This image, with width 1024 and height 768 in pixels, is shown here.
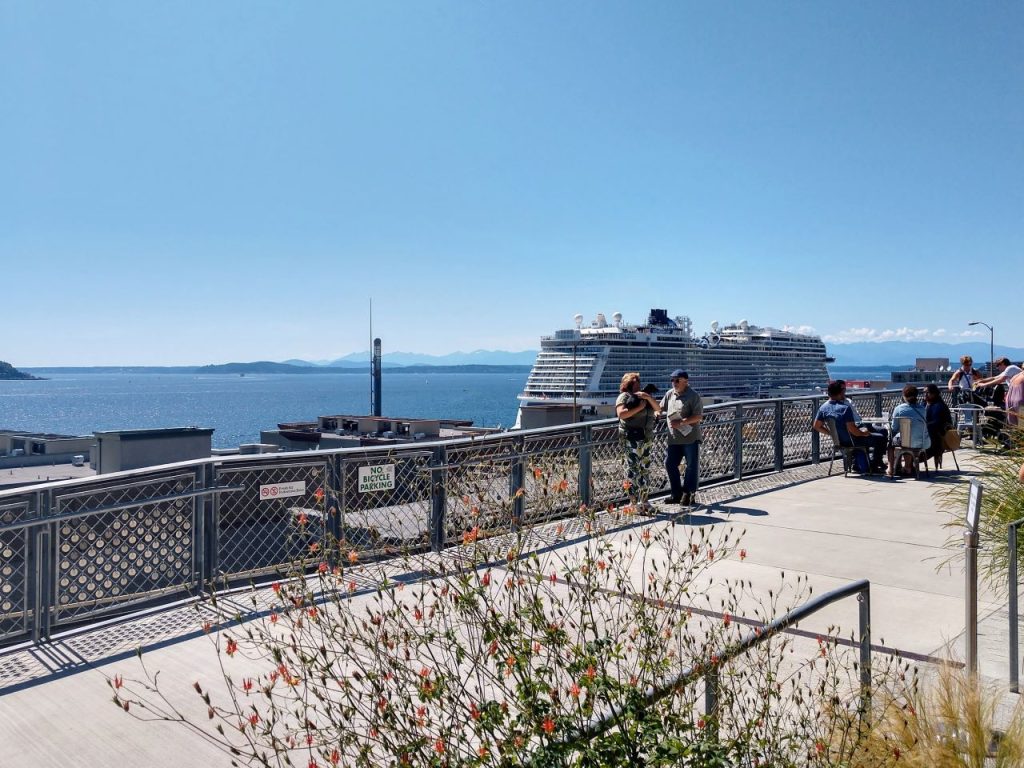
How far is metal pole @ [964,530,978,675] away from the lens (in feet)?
11.6

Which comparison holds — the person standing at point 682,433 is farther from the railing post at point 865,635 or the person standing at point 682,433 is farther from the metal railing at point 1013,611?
the railing post at point 865,635

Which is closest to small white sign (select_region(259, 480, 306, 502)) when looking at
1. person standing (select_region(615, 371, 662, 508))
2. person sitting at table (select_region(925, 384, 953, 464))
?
person standing (select_region(615, 371, 662, 508))

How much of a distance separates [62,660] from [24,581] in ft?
2.08

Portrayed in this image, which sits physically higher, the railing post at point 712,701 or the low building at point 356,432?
the railing post at point 712,701

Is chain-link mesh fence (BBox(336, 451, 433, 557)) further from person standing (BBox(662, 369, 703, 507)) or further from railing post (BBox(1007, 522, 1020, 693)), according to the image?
railing post (BBox(1007, 522, 1020, 693))

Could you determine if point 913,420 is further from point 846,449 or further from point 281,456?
point 281,456

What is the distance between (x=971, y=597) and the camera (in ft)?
11.8

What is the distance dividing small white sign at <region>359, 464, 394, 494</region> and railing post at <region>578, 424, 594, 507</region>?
8.62 ft

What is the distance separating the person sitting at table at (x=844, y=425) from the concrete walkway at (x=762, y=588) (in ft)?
5.37

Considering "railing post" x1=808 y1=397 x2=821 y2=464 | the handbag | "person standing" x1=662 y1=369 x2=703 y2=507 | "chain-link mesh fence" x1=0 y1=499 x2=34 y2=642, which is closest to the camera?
"chain-link mesh fence" x1=0 y1=499 x2=34 y2=642

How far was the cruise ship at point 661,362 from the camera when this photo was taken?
74688 millimetres

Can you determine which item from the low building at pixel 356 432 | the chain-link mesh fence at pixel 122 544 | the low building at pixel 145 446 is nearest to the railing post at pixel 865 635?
the chain-link mesh fence at pixel 122 544

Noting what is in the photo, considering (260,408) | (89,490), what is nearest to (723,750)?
(89,490)

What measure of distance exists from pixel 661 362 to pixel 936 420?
69.6 meters
